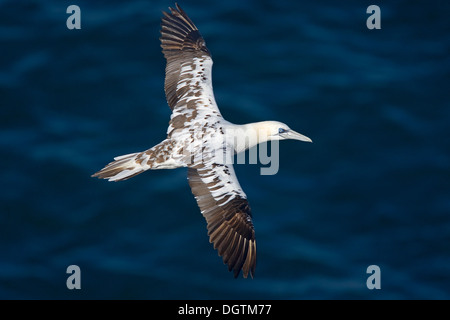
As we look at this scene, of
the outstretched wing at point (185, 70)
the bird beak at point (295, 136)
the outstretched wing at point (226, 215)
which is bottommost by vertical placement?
the outstretched wing at point (226, 215)

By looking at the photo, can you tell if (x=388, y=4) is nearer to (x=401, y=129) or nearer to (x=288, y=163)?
(x=401, y=129)

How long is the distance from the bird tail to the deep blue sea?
4.15 feet

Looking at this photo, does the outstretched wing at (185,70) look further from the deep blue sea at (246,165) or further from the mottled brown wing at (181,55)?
the deep blue sea at (246,165)

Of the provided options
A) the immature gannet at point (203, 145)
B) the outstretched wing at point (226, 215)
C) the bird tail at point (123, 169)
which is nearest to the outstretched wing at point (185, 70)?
the immature gannet at point (203, 145)

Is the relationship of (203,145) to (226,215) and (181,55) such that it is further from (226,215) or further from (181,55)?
(181,55)

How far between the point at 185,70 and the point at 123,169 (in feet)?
9.12

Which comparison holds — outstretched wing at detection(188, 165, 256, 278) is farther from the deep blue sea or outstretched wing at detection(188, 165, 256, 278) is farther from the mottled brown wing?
the mottled brown wing

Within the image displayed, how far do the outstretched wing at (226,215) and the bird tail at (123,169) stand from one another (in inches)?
41.0

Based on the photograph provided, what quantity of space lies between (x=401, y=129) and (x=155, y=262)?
5.88m

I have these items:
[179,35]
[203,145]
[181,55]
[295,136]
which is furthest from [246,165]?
[179,35]

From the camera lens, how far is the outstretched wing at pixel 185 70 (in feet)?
53.8

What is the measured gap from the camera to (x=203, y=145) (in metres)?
15.5

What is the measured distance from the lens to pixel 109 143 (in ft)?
57.7

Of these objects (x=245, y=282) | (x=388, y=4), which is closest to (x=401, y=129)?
(x=388, y=4)
